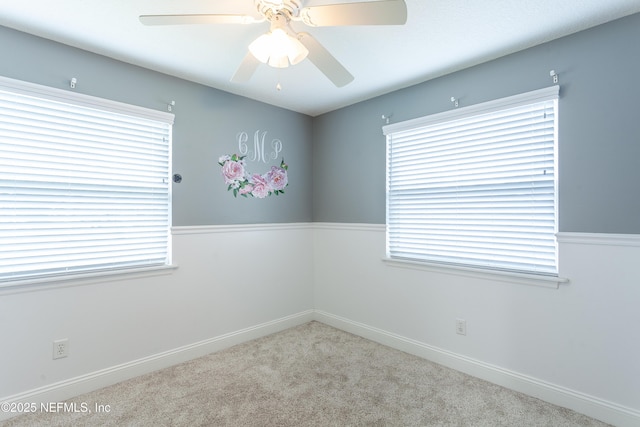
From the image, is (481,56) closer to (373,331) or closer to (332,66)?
(332,66)

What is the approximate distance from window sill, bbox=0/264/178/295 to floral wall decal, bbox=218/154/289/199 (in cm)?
92

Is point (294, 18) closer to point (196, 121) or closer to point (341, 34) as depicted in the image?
point (341, 34)

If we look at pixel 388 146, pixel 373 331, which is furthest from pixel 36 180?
pixel 373 331

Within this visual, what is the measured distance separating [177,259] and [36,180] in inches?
42.3

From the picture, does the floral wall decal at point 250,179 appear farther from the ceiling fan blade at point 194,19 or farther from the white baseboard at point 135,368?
the ceiling fan blade at point 194,19

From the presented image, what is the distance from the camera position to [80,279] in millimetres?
2260

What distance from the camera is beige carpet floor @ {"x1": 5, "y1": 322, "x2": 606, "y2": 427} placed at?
6.46ft

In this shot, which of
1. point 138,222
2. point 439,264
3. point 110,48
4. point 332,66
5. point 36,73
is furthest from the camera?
point 439,264

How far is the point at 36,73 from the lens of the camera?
211 centimetres

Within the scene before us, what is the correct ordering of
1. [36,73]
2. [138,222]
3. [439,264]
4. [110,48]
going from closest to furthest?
[36,73] → [110,48] → [138,222] → [439,264]

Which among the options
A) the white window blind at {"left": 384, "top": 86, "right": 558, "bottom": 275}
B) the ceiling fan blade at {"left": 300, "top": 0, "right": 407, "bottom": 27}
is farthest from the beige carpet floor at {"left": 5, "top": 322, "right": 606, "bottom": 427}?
the ceiling fan blade at {"left": 300, "top": 0, "right": 407, "bottom": 27}

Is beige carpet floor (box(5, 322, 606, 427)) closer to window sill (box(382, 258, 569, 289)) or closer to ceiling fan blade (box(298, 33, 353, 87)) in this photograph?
window sill (box(382, 258, 569, 289))

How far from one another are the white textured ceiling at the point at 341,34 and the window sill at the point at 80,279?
158 cm

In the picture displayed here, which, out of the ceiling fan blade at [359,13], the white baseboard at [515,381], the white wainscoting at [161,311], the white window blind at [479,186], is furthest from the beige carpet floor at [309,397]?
the ceiling fan blade at [359,13]
